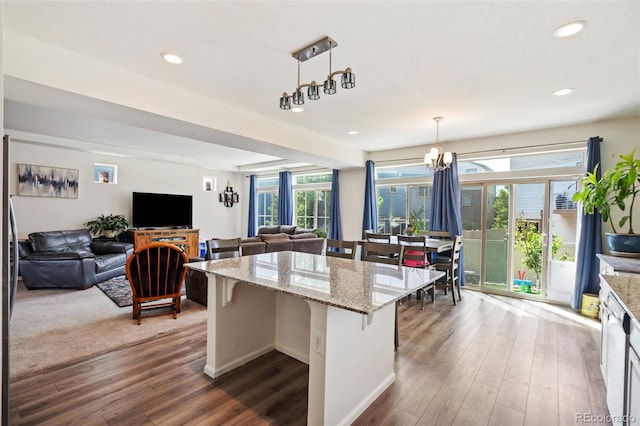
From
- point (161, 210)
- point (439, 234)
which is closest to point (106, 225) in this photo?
point (161, 210)

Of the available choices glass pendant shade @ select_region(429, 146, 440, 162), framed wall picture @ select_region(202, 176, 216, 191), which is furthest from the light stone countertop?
framed wall picture @ select_region(202, 176, 216, 191)

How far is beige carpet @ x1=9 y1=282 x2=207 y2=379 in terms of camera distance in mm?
2668

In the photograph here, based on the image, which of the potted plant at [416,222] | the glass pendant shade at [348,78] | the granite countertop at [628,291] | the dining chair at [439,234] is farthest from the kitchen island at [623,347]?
the potted plant at [416,222]

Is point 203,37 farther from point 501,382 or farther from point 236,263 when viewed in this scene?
point 501,382

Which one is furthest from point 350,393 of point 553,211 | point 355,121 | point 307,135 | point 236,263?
point 553,211

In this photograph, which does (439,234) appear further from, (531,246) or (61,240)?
(61,240)

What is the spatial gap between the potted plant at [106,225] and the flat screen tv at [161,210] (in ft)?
1.28

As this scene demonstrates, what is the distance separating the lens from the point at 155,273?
11.5 feet

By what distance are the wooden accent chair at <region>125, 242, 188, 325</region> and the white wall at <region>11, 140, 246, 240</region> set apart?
4.16m

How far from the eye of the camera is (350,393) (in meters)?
1.91

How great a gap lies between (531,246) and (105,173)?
8.94 metres

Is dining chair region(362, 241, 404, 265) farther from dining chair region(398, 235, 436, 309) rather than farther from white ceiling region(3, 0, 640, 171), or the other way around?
white ceiling region(3, 0, 640, 171)

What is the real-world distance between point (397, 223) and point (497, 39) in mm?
4412

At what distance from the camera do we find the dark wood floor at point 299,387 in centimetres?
196
